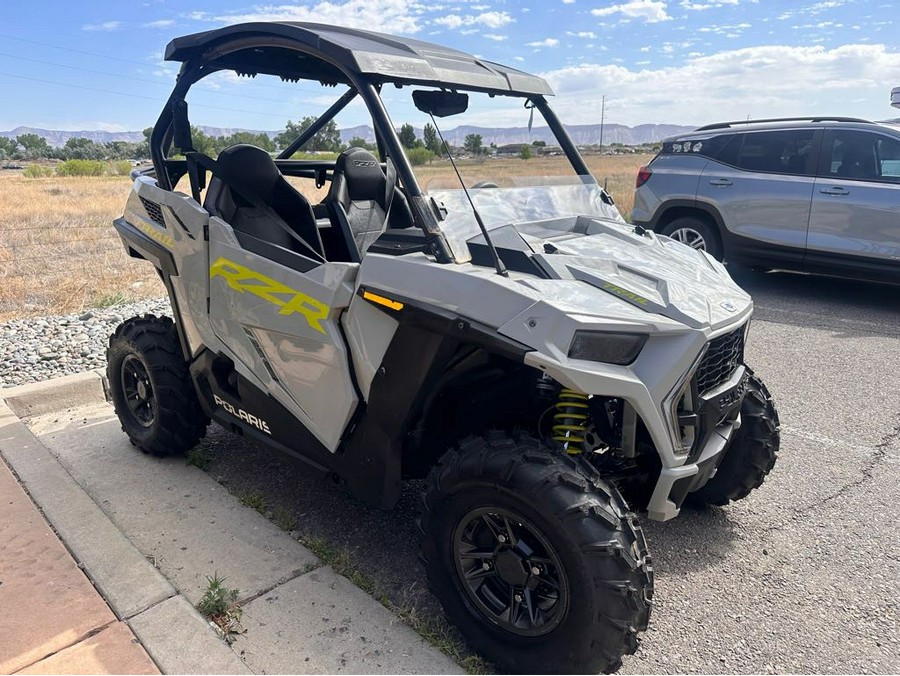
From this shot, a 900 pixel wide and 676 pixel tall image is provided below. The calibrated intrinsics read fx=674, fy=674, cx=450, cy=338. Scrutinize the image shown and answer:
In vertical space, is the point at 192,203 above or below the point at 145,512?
above

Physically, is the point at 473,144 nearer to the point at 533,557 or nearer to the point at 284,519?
the point at 533,557

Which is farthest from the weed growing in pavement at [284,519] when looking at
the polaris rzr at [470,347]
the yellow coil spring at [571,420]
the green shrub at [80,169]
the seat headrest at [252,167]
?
the green shrub at [80,169]

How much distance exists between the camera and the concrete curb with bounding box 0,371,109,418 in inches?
180

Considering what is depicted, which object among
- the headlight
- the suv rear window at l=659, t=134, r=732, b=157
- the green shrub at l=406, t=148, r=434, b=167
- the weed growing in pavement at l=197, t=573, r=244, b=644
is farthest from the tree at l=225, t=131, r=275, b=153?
the suv rear window at l=659, t=134, r=732, b=157

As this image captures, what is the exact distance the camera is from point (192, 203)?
3324mm

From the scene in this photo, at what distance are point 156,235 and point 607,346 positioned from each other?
2622 millimetres

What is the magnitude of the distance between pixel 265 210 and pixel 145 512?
1632 millimetres

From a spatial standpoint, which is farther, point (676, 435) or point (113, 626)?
point (113, 626)

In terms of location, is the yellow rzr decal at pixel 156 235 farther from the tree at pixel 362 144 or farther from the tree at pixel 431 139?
the tree at pixel 431 139

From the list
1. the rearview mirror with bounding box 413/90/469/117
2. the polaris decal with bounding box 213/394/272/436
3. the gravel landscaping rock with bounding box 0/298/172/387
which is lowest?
the gravel landscaping rock with bounding box 0/298/172/387

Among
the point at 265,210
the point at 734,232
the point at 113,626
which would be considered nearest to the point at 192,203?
the point at 265,210

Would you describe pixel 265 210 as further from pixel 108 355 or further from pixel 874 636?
pixel 874 636

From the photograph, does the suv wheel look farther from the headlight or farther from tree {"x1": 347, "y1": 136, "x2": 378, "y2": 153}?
the headlight

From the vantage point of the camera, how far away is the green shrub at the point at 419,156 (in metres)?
2.60
